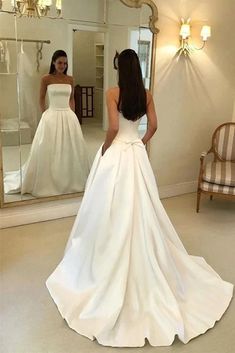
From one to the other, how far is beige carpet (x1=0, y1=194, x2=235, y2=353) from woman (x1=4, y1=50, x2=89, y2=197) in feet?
1.30

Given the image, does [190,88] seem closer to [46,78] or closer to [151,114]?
[46,78]

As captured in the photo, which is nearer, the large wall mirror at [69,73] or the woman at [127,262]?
the woman at [127,262]

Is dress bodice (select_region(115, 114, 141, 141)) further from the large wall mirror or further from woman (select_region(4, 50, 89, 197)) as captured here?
woman (select_region(4, 50, 89, 197))

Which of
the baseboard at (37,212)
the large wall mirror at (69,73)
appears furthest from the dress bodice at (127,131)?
the baseboard at (37,212)

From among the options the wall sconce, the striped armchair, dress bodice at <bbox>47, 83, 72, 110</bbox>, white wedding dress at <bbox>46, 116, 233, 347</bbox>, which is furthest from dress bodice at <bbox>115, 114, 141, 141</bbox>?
the wall sconce

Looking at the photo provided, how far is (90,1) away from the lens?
3.35 meters

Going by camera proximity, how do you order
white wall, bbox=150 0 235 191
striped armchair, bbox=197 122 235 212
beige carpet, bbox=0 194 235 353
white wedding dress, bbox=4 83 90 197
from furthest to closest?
white wall, bbox=150 0 235 191 < striped armchair, bbox=197 122 235 212 < white wedding dress, bbox=4 83 90 197 < beige carpet, bbox=0 194 235 353

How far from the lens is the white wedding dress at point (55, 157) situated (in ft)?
11.2

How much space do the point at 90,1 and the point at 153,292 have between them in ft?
8.66

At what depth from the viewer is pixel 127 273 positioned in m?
2.20

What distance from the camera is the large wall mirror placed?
10.3 ft

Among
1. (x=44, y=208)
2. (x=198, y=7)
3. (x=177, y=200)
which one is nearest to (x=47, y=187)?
(x=44, y=208)

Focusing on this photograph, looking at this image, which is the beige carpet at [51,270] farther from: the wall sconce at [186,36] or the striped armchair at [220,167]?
the wall sconce at [186,36]

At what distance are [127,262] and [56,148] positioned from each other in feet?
5.52
